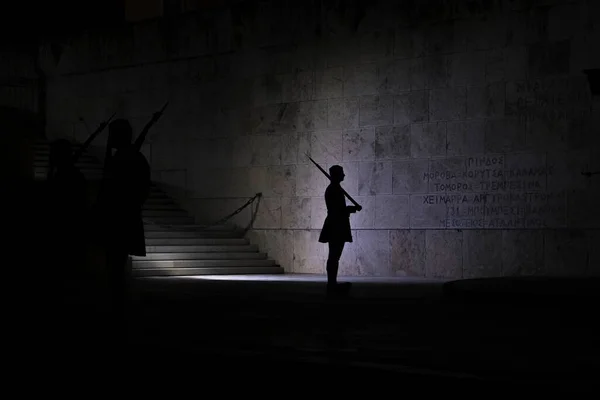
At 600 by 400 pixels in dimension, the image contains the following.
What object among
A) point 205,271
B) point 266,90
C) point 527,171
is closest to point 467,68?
point 527,171

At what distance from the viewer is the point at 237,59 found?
85.1 ft

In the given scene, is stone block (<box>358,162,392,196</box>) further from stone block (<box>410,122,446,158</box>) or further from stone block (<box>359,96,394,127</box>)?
stone block (<box>359,96,394,127</box>)

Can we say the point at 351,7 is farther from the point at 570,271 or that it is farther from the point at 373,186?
→ the point at 570,271

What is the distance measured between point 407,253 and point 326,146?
307 centimetres

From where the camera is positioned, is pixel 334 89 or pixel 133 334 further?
pixel 334 89

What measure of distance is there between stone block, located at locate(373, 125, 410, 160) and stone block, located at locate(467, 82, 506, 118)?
1.46m

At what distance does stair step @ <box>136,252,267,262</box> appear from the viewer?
22984mm

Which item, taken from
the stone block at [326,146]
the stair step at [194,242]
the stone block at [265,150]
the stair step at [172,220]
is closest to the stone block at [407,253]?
the stone block at [326,146]

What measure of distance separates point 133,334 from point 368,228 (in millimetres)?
12835

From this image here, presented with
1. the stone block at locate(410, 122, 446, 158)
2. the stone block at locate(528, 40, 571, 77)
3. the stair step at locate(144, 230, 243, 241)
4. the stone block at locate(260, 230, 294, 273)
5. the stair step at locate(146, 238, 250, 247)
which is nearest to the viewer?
the stone block at locate(528, 40, 571, 77)

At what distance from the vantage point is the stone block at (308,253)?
24234 millimetres

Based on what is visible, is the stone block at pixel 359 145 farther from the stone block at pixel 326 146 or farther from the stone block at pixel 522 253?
the stone block at pixel 522 253

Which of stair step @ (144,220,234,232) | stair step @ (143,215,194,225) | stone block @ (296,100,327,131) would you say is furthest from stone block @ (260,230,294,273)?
stone block @ (296,100,327,131)

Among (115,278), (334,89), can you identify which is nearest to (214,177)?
(334,89)
